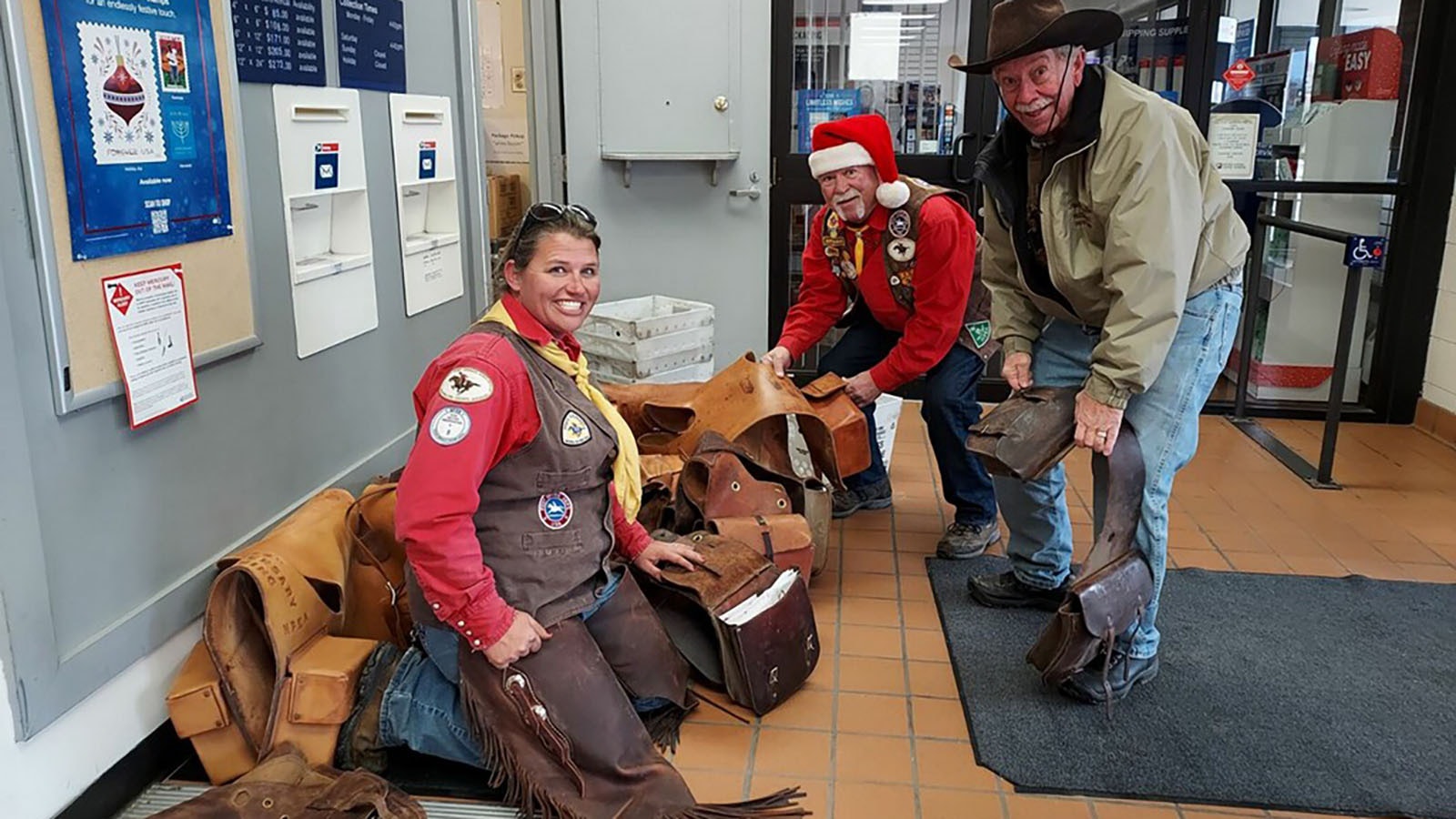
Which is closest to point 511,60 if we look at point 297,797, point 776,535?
point 776,535

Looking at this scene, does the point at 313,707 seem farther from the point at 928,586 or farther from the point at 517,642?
the point at 928,586

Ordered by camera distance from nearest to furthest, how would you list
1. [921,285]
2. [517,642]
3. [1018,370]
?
[517,642]
[1018,370]
[921,285]

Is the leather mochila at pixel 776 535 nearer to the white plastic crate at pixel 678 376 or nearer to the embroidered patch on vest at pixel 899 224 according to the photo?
the embroidered patch on vest at pixel 899 224

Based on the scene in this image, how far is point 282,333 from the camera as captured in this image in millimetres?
2592

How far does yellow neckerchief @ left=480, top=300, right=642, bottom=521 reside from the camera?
7.54 ft

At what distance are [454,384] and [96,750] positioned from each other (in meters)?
0.95

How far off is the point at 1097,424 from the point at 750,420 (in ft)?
3.47

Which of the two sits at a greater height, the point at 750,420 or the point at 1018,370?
the point at 1018,370

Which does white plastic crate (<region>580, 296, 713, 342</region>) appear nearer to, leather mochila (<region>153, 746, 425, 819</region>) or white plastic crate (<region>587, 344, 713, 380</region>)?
white plastic crate (<region>587, 344, 713, 380</region>)

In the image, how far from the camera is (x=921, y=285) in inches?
131

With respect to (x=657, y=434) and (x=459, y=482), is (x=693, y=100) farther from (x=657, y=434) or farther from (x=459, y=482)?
(x=459, y=482)

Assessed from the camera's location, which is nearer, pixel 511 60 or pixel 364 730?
pixel 364 730

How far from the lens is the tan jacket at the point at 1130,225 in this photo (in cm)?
230

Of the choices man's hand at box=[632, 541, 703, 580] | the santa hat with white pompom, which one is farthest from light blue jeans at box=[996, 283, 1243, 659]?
man's hand at box=[632, 541, 703, 580]
